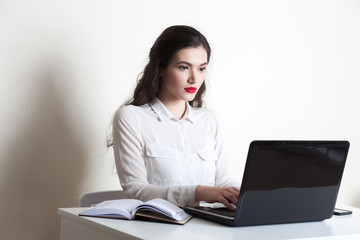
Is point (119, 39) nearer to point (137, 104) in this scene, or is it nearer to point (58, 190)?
point (137, 104)

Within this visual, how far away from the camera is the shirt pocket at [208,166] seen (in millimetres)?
2133

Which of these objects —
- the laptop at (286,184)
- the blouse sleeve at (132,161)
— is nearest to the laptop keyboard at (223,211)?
the laptop at (286,184)

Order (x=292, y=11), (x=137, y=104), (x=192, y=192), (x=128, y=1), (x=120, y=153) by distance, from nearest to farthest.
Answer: (x=192, y=192) < (x=120, y=153) < (x=137, y=104) < (x=128, y=1) < (x=292, y=11)

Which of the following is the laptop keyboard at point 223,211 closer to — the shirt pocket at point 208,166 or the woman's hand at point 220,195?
the woman's hand at point 220,195

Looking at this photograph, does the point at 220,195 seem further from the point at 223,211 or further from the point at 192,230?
the point at 192,230

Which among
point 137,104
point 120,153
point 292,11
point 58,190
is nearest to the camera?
point 120,153

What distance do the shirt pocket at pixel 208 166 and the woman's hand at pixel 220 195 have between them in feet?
1.43

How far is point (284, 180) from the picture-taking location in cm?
143

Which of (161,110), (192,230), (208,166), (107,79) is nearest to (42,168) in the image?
(107,79)

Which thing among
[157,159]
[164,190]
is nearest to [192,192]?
[164,190]

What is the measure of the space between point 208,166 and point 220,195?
0.57 m

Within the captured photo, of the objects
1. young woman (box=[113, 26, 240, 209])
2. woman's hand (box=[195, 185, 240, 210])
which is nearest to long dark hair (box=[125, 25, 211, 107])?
young woman (box=[113, 26, 240, 209])

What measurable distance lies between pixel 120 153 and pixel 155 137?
16 centimetres

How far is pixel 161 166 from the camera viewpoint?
2035mm
